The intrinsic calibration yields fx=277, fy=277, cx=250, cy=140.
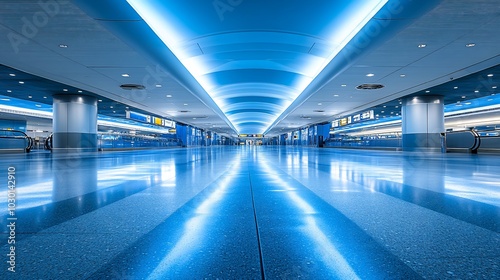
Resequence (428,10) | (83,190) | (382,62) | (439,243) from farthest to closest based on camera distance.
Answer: (382,62), (428,10), (83,190), (439,243)

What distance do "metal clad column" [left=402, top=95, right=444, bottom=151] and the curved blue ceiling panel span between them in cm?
922

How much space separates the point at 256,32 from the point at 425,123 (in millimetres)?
16143

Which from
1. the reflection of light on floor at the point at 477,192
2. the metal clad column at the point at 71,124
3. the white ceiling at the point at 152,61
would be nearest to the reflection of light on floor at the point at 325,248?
the reflection of light on floor at the point at 477,192

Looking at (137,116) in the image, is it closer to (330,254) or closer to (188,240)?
(188,240)

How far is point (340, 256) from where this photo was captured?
1.48 m

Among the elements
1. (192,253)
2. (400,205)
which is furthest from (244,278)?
(400,205)

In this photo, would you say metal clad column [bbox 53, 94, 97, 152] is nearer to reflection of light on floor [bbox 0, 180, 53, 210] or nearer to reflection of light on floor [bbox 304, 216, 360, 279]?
reflection of light on floor [bbox 0, 180, 53, 210]

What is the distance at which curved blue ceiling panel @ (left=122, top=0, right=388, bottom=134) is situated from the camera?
959 centimetres

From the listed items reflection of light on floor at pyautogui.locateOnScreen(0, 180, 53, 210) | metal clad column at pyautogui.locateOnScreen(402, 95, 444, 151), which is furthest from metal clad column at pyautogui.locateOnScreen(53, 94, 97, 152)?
metal clad column at pyautogui.locateOnScreen(402, 95, 444, 151)

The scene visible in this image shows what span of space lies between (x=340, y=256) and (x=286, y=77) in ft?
59.8

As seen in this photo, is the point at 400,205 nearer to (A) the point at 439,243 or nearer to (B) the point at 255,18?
(A) the point at 439,243

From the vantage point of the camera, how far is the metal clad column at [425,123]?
20.4 m

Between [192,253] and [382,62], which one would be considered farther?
[382,62]

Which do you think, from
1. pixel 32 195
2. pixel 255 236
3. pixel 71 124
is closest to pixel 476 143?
pixel 255 236
